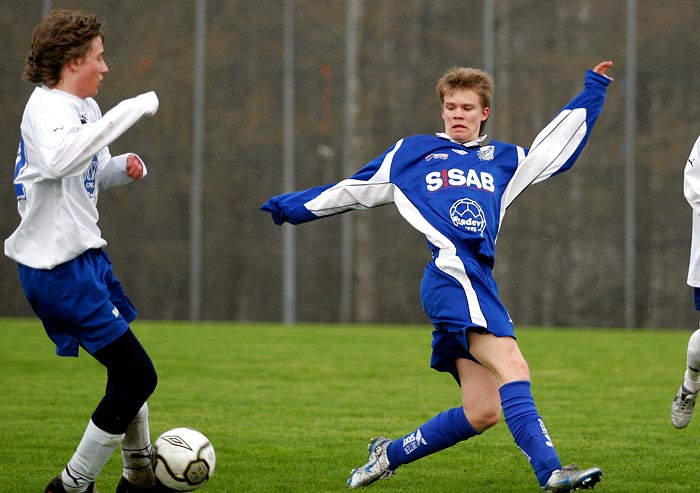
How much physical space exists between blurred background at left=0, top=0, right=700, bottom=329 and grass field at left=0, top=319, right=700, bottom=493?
3.68 m

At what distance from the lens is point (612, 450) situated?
18.0ft

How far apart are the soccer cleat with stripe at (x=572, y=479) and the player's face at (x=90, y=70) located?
217 centimetres

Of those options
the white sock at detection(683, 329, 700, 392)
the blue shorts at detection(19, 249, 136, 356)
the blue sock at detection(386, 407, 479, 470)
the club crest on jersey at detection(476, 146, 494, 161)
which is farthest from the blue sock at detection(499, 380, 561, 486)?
the white sock at detection(683, 329, 700, 392)

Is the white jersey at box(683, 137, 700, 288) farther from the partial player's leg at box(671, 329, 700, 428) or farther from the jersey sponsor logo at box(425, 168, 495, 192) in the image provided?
the jersey sponsor logo at box(425, 168, 495, 192)

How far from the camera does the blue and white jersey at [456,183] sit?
4.27m

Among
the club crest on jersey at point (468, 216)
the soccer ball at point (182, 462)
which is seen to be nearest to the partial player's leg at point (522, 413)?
the club crest on jersey at point (468, 216)

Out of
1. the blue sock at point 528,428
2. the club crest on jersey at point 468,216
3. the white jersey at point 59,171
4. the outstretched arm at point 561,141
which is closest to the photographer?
the white jersey at point 59,171

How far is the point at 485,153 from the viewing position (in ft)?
14.6

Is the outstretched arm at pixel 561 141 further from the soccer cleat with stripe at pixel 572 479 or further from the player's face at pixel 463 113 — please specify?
the soccer cleat with stripe at pixel 572 479

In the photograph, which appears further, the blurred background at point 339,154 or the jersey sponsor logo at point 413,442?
the blurred background at point 339,154

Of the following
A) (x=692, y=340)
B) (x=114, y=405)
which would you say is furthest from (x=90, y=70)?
(x=692, y=340)

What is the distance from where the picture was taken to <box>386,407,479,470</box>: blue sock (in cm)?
436

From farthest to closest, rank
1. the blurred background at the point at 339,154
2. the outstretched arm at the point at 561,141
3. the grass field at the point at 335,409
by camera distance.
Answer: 1. the blurred background at the point at 339,154
2. the grass field at the point at 335,409
3. the outstretched arm at the point at 561,141

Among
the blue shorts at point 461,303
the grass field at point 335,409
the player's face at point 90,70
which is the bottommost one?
the grass field at point 335,409
